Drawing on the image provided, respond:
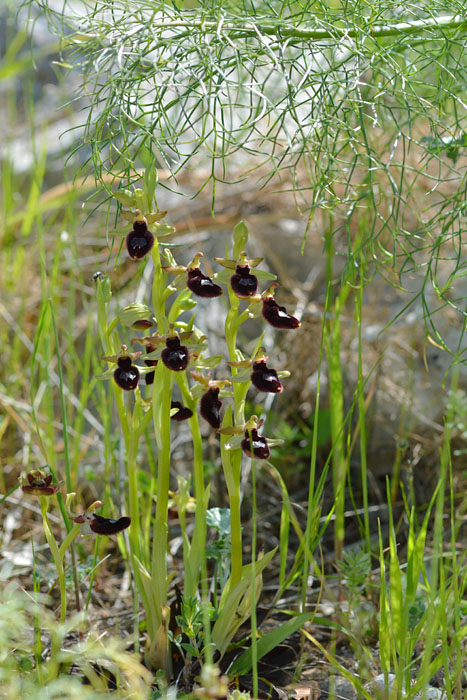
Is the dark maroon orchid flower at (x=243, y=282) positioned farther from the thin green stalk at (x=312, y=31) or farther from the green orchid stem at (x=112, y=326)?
the thin green stalk at (x=312, y=31)

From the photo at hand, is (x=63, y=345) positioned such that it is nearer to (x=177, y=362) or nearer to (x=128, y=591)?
(x=128, y=591)

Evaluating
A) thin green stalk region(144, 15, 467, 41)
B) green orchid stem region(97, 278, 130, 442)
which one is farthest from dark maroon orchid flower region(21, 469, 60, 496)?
thin green stalk region(144, 15, 467, 41)

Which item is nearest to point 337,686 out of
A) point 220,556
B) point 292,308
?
point 220,556

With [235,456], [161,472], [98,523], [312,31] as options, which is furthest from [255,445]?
[312,31]

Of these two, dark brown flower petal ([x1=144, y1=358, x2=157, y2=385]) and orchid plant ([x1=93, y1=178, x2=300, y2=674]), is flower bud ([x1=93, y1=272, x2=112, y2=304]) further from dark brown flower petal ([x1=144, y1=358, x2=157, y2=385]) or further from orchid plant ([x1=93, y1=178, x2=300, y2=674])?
dark brown flower petal ([x1=144, y1=358, x2=157, y2=385])

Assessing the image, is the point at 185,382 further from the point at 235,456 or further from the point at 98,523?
the point at 98,523
